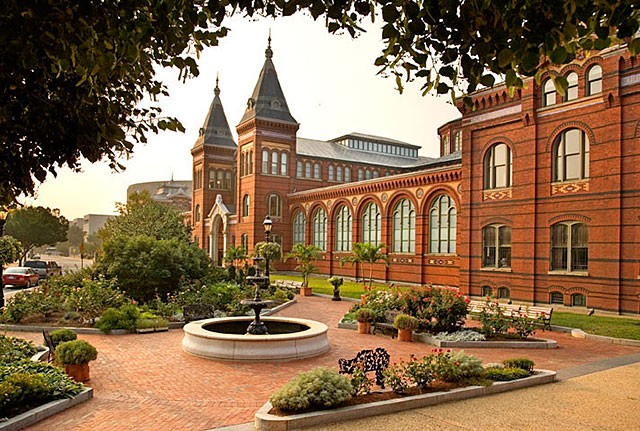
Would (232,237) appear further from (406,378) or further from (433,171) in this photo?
(406,378)

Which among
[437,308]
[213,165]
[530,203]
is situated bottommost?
[437,308]

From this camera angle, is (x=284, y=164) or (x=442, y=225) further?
(x=284, y=164)

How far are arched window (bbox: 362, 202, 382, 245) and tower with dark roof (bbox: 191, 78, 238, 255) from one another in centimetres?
2297

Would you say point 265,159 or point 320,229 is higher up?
point 265,159

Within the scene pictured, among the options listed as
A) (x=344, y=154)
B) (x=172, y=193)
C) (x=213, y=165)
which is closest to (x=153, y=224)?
(x=213, y=165)

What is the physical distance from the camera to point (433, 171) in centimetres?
3188

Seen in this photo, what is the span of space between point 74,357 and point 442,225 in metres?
25.6

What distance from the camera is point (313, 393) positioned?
7367 millimetres

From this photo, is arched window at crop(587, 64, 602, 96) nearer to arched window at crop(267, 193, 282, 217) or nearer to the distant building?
arched window at crop(267, 193, 282, 217)

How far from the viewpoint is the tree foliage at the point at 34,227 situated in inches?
2773

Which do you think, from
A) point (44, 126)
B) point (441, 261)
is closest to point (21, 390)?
point (44, 126)

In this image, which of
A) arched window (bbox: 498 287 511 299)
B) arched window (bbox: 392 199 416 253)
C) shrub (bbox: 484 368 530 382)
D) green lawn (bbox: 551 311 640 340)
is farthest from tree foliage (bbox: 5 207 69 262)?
shrub (bbox: 484 368 530 382)

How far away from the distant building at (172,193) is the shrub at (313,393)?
48.8 metres

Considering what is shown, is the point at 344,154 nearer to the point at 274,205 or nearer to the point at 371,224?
the point at 274,205
